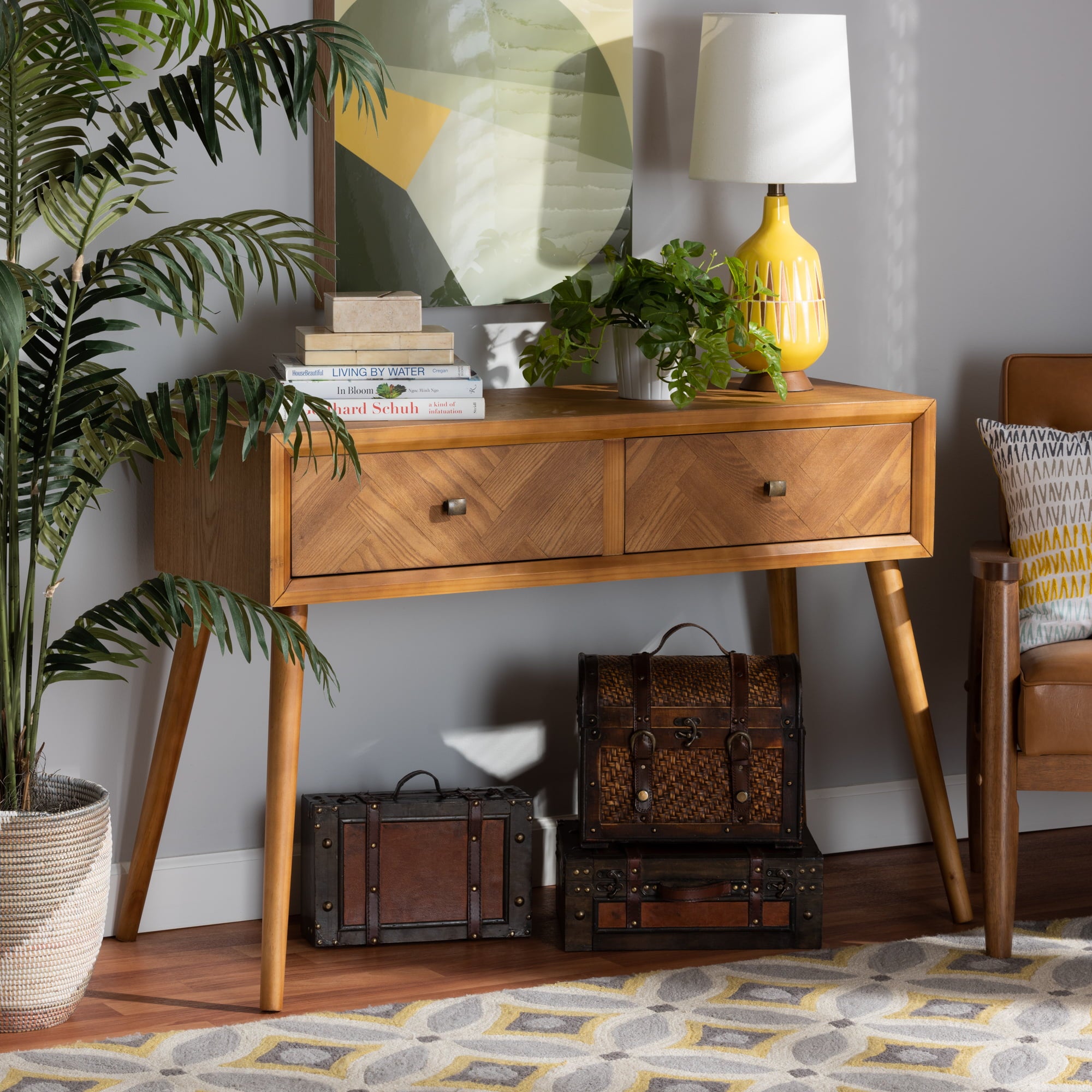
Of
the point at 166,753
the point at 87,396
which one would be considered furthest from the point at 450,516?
the point at 166,753

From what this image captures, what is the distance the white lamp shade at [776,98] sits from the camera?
257 cm

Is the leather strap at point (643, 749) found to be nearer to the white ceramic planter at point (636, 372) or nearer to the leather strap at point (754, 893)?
the leather strap at point (754, 893)

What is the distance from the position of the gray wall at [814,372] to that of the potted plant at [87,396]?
202 millimetres

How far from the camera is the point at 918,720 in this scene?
2.76 meters

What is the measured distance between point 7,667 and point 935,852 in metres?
1.83

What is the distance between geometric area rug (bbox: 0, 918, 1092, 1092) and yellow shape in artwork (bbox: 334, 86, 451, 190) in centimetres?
134

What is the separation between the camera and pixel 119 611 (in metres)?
2.19

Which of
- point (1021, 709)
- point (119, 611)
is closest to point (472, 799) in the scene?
point (119, 611)

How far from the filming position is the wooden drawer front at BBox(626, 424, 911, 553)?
96.3 inches

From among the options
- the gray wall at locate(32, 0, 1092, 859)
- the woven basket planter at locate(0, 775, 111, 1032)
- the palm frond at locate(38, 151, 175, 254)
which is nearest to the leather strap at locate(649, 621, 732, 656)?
the gray wall at locate(32, 0, 1092, 859)

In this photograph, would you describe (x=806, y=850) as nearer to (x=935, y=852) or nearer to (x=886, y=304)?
(x=935, y=852)

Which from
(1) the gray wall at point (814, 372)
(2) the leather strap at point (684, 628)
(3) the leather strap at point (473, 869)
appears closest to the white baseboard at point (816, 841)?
(1) the gray wall at point (814, 372)

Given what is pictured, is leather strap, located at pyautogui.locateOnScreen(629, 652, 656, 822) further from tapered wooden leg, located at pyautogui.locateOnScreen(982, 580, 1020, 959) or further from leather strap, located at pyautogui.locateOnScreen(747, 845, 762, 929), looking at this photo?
tapered wooden leg, located at pyautogui.locateOnScreen(982, 580, 1020, 959)

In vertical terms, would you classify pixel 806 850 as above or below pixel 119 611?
below
